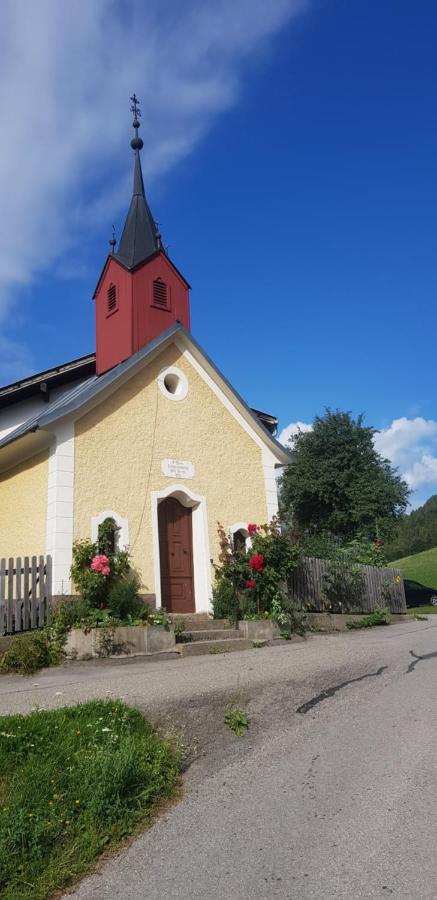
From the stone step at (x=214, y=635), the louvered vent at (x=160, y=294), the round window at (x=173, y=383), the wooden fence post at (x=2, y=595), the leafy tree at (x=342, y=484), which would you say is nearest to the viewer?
Answer: the wooden fence post at (x=2, y=595)

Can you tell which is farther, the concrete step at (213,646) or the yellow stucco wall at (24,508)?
the yellow stucco wall at (24,508)

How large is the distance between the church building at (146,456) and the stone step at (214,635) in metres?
1.42

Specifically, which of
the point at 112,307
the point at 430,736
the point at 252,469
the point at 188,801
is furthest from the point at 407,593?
the point at 188,801

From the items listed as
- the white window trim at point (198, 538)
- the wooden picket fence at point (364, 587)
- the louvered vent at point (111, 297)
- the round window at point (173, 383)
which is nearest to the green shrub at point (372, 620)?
the wooden picket fence at point (364, 587)

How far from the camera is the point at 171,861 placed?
3959 mm

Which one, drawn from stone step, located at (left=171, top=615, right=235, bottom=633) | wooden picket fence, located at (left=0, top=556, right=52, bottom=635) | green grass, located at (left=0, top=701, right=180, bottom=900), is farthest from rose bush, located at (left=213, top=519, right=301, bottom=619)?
green grass, located at (left=0, top=701, right=180, bottom=900)

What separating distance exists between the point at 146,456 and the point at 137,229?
25.8 ft

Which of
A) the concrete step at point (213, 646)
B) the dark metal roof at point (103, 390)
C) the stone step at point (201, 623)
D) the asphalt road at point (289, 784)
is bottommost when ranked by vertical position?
the asphalt road at point (289, 784)

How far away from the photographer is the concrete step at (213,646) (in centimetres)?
1052

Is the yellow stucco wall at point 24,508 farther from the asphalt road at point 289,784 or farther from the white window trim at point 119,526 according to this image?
the asphalt road at point 289,784

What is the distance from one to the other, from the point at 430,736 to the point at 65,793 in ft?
11.1

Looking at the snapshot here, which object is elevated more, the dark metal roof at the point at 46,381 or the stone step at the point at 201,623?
the dark metal roof at the point at 46,381

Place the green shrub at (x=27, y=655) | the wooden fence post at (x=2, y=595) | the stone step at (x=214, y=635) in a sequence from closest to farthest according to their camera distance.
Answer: the green shrub at (x=27, y=655)
the wooden fence post at (x=2, y=595)
the stone step at (x=214, y=635)

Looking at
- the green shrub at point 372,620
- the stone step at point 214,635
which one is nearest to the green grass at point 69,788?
the stone step at point 214,635
